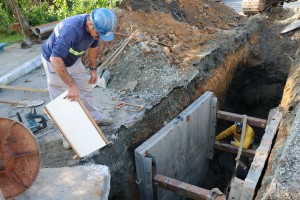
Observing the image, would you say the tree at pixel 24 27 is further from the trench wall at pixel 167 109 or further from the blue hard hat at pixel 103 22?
the blue hard hat at pixel 103 22

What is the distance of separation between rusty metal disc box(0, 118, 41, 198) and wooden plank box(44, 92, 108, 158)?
0.77 m

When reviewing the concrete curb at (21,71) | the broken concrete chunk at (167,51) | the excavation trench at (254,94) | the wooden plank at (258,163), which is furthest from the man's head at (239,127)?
the concrete curb at (21,71)

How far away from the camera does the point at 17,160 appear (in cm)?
296

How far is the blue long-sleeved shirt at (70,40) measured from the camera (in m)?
3.54

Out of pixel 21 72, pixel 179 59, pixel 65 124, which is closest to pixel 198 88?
pixel 179 59

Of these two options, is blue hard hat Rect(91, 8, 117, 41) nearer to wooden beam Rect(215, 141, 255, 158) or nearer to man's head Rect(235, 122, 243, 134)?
man's head Rect(235, 122, 243, 134)

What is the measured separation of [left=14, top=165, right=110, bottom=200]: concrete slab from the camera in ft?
9.75

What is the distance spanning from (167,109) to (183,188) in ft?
4.96

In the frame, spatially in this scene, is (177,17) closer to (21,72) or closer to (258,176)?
(21,72)

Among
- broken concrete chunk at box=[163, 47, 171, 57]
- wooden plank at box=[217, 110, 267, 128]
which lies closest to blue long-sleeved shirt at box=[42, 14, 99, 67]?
broken concrete chunk at box=[163, 47, 171, 57]

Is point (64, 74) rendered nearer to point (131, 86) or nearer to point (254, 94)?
point (131, 86)

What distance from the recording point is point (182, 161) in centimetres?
595

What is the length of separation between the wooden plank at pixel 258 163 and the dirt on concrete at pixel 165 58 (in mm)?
253

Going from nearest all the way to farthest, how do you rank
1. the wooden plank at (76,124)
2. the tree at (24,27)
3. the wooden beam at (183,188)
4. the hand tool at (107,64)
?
the wooden plank at (76,124), the wooden beam at (183,188), the hand tool at (107,64), the tree at (24,27)
